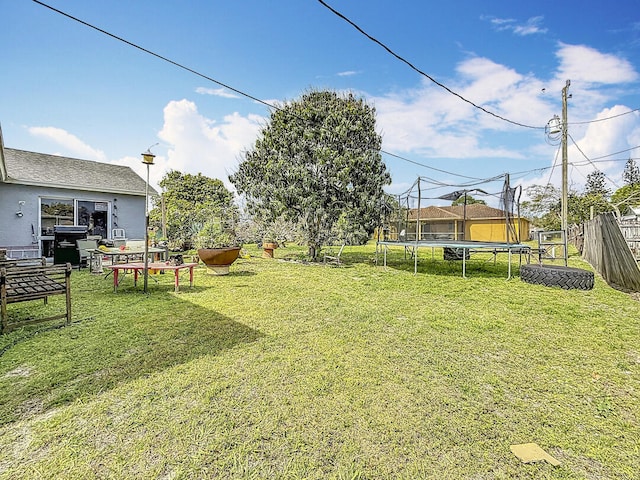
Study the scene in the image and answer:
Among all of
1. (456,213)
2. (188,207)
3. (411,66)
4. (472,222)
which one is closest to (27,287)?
(411,66)

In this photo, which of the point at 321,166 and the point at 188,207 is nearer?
the point at 321,166

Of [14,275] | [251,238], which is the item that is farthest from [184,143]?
[14,275]

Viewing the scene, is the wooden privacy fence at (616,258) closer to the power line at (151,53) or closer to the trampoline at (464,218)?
the trampoline at (464,218)

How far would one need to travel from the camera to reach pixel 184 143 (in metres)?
15.1

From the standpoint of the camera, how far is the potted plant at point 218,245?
329 inches

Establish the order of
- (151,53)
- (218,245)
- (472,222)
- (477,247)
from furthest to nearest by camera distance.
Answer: (472,222) < (218,245) < (477,247) < (151,53)

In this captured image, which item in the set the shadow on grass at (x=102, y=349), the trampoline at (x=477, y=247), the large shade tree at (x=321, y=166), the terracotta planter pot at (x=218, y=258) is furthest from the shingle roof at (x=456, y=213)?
the shadow on grass at (x=102, y=349)

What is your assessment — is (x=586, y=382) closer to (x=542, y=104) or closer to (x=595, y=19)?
(x=595, y=19)

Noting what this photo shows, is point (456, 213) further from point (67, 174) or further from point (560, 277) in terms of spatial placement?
point (67, 174)

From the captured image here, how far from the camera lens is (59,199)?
11398mm

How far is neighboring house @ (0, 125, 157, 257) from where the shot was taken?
10.4m

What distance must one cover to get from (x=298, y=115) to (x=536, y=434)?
37.7ft

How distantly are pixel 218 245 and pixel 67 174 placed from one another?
636 centimetres

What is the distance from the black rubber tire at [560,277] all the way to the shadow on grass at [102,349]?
6836mm
